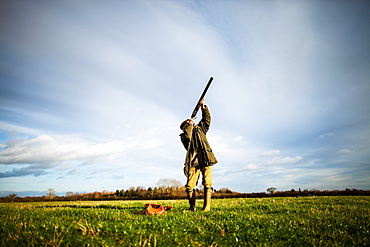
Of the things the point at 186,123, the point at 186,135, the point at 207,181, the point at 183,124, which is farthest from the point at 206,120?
the point at 207,181

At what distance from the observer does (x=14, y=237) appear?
3.82 metres

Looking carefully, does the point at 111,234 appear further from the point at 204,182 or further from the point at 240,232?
the point at 204,182

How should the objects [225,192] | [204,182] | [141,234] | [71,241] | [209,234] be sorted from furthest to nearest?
[225,192] → [204,182] → [209,234] → [141,234] → [71,241]

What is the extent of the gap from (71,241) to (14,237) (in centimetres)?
122

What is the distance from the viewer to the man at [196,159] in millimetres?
8688

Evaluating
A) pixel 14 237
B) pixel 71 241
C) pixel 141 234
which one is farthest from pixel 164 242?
pixel 14 237

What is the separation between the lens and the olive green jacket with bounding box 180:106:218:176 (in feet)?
29.1

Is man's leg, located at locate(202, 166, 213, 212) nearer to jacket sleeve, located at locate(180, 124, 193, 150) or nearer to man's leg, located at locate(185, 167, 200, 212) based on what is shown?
man's leg, located at locate(185, 167, 200, 212)

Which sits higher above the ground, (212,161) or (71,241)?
(212,161)

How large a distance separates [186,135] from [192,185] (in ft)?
7.77

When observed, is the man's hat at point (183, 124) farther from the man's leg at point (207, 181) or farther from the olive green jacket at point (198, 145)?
the man's leg at point (207, 181)

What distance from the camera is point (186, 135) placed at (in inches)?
363

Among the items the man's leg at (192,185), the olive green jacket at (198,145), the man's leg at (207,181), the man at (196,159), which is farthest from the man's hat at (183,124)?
the man's leg at (207,181)

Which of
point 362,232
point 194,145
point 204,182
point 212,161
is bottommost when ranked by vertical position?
point 362,232
